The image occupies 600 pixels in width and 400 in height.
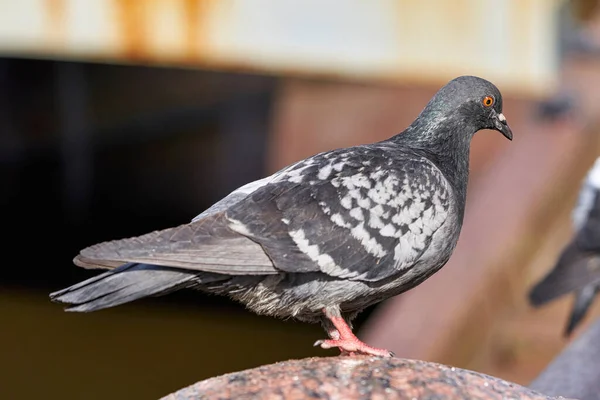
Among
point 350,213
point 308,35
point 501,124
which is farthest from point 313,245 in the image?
point 308,35

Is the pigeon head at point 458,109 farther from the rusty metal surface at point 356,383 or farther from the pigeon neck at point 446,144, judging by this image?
the rusty metal surface at point 356,383

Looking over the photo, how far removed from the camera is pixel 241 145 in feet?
62.2

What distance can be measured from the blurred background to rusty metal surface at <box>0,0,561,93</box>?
0.05 ft

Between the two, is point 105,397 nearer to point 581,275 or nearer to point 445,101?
point 581,275

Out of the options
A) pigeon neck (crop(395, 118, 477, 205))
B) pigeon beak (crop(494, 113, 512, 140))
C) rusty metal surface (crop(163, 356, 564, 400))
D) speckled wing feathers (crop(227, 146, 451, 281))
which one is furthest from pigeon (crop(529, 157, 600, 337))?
rusty metal surface (crop(163, 356, 564, 400))

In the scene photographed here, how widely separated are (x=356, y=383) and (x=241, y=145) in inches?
619

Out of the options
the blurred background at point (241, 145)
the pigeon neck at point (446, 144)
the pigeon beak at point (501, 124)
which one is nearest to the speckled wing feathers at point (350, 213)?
the pigeon neck at point (446, 144)

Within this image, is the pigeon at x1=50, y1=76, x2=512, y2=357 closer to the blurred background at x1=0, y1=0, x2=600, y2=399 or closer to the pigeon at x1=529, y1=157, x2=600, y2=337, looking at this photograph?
the pigeon at x1=529, y1=157, x2=600, y2=337

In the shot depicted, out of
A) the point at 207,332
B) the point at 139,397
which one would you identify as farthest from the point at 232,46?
the point at 207,332

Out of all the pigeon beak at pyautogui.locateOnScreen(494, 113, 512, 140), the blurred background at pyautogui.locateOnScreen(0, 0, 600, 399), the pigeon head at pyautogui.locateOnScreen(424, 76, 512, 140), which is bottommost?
the blurred background at pyautogui.locateOnScreen(0, 0, 600, 399)

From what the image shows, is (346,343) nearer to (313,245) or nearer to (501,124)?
(313,245)

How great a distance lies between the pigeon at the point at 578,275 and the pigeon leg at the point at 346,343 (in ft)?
11.0

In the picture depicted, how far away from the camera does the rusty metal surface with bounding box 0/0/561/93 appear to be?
695 centimetres

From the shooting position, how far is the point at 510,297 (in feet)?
32.1
